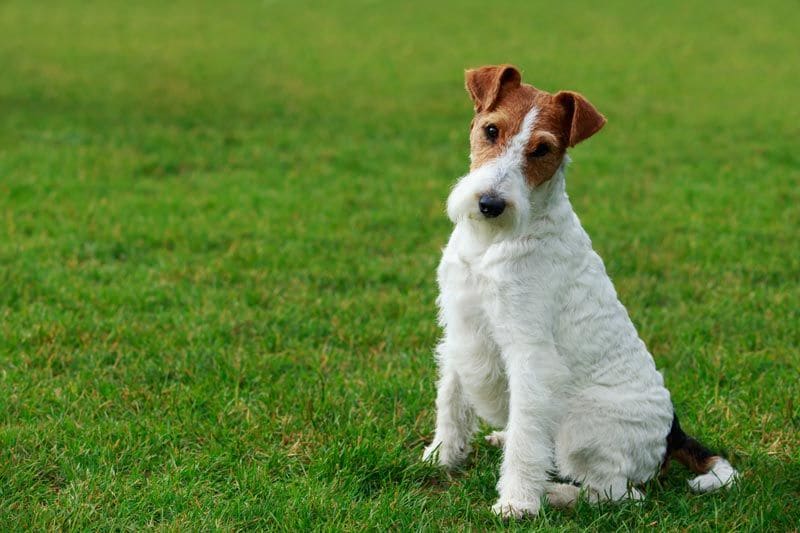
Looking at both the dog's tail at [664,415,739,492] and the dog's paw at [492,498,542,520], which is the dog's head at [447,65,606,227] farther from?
the dog's tail at [664,415,739,492]

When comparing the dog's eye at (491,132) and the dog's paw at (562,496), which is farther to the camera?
the dog's paw at (562,496)

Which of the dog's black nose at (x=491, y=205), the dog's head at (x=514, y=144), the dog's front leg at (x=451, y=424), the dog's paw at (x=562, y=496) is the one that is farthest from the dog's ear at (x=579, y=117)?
the dog's paw at (x=562, y=496)

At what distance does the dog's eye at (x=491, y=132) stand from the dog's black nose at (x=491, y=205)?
339mm

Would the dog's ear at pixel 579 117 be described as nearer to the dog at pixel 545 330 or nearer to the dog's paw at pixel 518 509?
the dog at pixel 545 330

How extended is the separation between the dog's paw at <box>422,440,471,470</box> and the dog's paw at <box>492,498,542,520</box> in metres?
0.58

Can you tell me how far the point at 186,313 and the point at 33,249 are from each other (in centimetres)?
184

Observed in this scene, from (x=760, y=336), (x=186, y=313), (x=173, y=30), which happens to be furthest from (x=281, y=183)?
(x=173, y=30)

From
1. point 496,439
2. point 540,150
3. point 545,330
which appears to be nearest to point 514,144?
point 540,150

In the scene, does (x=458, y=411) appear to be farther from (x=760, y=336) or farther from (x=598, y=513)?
(x=760, y=336)

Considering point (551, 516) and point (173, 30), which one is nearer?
point (551, 516)

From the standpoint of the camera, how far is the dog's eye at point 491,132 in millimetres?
4012

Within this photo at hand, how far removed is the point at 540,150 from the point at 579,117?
0.21m

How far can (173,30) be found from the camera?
69.0 ft

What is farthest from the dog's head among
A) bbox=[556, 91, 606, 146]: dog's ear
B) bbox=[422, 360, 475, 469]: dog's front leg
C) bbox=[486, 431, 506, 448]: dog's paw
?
bbox=[486, 431, 506, 448]: dog's paw
